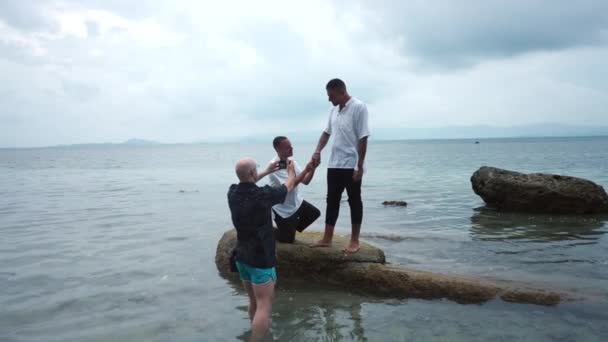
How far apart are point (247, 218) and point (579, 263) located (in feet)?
22.7

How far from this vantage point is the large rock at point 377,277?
649cm

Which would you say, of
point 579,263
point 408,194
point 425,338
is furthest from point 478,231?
point 408,194

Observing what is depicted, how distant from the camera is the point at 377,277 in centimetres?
702

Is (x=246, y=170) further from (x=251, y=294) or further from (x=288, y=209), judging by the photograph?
(x=288, y=209)

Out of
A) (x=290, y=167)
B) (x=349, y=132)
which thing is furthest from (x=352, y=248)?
(x=290, y=167)

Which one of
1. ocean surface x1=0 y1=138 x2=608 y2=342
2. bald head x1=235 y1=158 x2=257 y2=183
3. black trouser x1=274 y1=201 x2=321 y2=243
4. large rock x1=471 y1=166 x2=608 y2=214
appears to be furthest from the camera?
large rock x1=471 y1=166 x2=608 y2=214

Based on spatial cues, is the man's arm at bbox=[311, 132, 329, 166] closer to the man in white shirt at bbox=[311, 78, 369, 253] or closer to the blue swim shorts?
the man in white shirt at bbox=[311, 78, 369, 253]

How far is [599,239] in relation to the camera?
10.5m

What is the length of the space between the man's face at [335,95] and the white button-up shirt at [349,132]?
0.13 metres

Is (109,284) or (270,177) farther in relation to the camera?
(109,284)

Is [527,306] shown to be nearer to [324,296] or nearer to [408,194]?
[324,296]

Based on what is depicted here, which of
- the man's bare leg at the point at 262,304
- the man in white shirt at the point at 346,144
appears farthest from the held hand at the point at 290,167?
the man's bare leg at the point at 262,304

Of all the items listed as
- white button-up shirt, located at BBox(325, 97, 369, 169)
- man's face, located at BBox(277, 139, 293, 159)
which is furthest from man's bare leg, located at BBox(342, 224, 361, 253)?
man's face, located at BBox(277, 139, 293, 159)

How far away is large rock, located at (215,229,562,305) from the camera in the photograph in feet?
21.3
